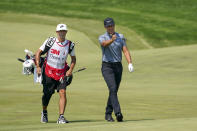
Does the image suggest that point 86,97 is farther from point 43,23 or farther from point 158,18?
point 158,18

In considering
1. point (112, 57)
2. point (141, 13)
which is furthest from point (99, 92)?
point (141, 13)

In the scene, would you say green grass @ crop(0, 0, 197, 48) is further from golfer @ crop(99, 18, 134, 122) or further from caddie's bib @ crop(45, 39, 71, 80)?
caddie's bib @ crop(45, 39, 71, 80)

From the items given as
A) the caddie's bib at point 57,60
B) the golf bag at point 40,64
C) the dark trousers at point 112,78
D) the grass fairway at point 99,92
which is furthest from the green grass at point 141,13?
the caddie's bib at point 57,60

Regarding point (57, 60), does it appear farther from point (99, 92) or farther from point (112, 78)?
point (99, 92)

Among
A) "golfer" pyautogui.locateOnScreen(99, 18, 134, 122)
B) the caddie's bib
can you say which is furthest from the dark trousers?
the caddie's bib

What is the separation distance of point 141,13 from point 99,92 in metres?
28.9

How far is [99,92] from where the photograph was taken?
64.5 feet

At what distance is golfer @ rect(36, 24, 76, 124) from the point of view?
1217 centimetres

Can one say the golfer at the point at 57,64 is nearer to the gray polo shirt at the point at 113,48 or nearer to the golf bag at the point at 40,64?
the golf bag at the point at 40,64

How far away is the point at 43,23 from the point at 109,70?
3123cm

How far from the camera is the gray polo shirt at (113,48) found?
12.5m

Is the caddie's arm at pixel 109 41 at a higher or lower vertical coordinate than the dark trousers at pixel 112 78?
higher

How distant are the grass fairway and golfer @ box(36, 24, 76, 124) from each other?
673 mm

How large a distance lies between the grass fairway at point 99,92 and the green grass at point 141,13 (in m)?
5.80
